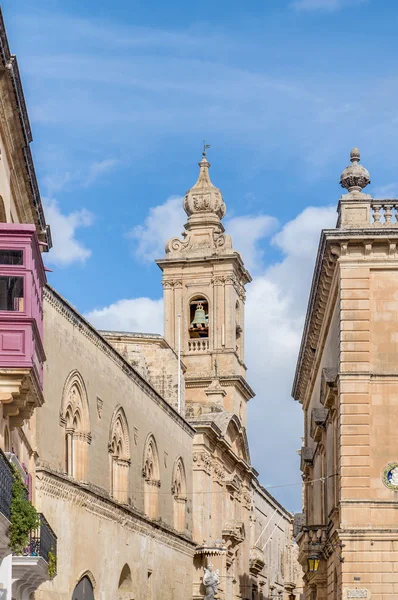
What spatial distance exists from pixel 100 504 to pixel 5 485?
15.8m

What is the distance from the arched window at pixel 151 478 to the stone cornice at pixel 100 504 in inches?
19.2

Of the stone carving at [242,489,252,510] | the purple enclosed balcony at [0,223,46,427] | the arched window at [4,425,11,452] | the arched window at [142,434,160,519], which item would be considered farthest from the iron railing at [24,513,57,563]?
the stone carving at [242,489,252,510]

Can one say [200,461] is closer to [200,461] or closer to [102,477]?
[200,461]

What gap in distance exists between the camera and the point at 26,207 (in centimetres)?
2383

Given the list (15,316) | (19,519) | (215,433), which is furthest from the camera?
(215,433)

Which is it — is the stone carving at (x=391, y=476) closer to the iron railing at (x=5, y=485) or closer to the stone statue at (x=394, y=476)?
the stone statue at (x=394, y=476)

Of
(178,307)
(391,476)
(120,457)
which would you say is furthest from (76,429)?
(178,307)

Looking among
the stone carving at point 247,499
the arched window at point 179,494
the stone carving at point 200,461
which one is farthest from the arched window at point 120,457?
the stone carving at point 247,499

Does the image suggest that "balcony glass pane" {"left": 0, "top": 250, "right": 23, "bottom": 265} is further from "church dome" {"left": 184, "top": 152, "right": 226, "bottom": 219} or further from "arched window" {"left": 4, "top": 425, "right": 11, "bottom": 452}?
"church dome" {"left": 184, "top": 152, "right": 226, "bottom": 219}

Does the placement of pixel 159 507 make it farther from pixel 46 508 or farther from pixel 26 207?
pixel 26 207

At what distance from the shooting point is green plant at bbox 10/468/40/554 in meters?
17.8

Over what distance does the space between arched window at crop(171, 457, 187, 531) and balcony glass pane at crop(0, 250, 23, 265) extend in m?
28.4

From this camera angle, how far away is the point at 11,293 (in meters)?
18.5

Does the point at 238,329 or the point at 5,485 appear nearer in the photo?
the point at 5,485
